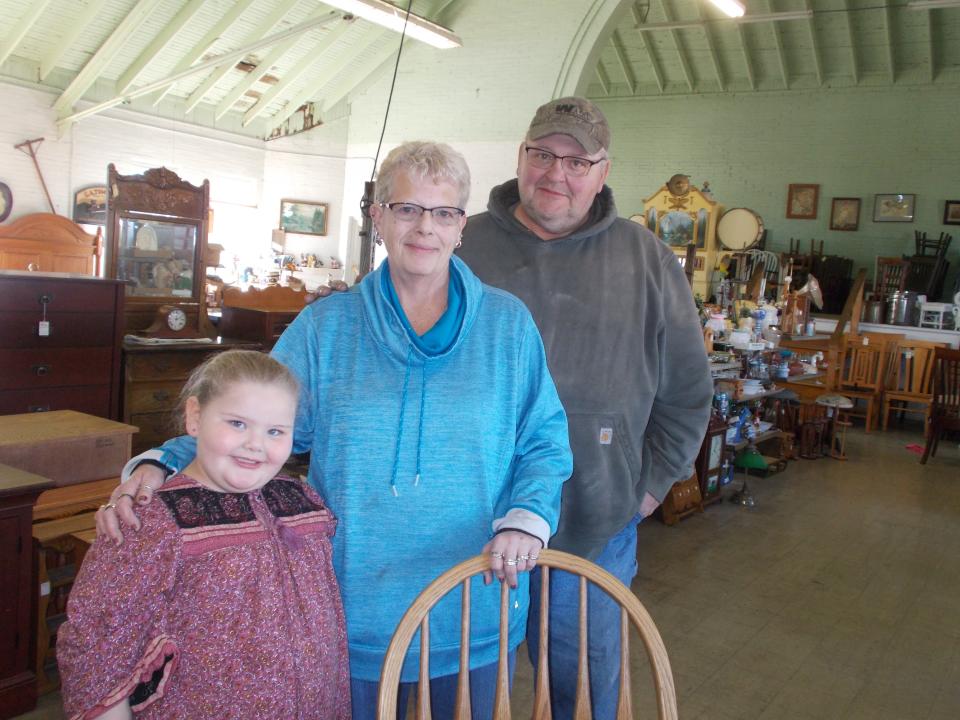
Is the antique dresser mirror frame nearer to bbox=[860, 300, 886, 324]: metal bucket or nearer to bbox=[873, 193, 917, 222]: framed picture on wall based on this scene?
bbox=[860, 300, 886, 324]: metal bucket

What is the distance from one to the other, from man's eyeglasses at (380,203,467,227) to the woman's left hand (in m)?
0.56

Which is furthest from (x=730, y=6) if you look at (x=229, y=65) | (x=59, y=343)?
(x=229, y=65)

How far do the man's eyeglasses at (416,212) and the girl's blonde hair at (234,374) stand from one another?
34 cm

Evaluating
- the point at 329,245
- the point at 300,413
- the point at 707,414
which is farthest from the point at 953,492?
the point at 329,245

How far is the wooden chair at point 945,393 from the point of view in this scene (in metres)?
7.45

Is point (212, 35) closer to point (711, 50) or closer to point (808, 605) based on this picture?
point (711, 50)

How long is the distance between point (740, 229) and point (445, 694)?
35.2ft

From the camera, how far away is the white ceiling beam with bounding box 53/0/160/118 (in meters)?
9.95

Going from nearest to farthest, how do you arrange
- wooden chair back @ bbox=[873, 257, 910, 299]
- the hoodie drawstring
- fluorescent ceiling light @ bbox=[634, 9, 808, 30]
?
1. the hoodie drawstring
2. fluorescent ceiling light @ bbox=[634, 9, 808, 30]
3. wooden chair back @ bbox=[873, 257, 910, 299]

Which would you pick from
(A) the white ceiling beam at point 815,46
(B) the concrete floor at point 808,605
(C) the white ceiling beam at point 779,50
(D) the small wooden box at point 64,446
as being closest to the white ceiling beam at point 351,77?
(C) the white ceiling beam at point 779,50

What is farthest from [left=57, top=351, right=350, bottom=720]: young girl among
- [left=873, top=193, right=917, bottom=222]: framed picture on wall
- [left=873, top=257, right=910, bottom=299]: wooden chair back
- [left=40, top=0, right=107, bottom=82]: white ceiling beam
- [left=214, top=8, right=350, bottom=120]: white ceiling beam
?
[left=873, top=193, right=917, bottom=222]: framed picture on wall

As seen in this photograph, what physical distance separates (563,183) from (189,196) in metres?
4.28

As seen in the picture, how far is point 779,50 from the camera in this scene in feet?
38.3

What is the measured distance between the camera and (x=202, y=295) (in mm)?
5539
